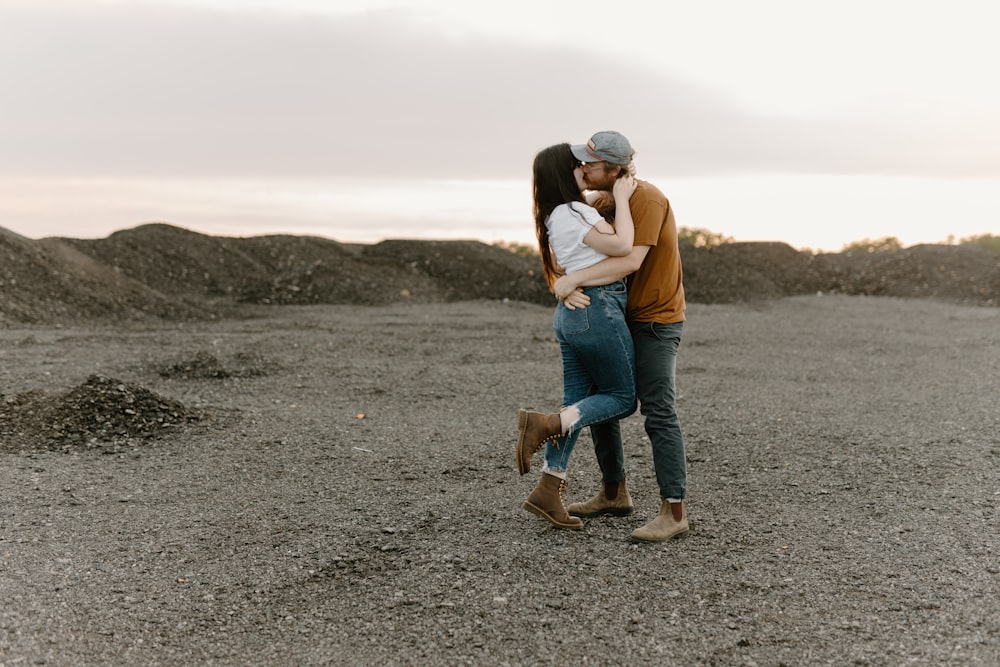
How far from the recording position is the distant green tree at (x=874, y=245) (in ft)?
83.8

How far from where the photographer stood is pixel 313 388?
8836 mm

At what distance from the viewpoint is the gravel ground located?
3.53 m

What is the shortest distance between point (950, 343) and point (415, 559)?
33.7 ft

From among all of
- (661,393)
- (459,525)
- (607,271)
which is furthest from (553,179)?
(459,525)

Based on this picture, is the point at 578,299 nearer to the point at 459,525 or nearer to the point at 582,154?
the point at 582,154

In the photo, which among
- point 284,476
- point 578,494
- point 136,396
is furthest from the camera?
point 136,396

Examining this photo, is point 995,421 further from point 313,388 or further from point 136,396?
point 136,396

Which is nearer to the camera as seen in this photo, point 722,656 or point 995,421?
point 722,656

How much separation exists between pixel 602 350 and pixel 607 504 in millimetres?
1114

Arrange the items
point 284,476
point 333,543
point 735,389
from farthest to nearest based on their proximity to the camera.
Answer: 1. point 735,389
2. point 284,476
3. point 333,543

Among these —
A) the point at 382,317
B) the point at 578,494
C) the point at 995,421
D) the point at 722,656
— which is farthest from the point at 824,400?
the point at 382,317

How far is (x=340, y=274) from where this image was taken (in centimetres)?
1944

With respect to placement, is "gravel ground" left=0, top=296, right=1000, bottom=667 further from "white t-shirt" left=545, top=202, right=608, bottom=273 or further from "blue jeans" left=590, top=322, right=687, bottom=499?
"white t-shirt" left=545, top=202, right=608, bottom=273

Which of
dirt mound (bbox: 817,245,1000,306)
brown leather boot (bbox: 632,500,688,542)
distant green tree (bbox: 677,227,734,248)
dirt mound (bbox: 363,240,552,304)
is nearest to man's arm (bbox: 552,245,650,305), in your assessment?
brown leather boot (bbox: 632,500,688,542)
